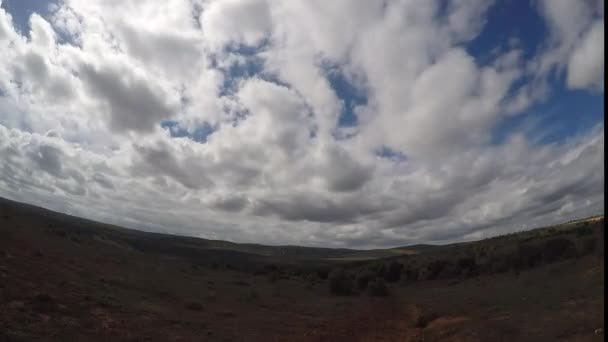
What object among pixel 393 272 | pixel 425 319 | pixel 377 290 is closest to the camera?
pixel 425 319

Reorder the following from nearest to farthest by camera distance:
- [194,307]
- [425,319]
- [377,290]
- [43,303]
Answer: [43,303] → [425,319] → [194,307] → [377,290]

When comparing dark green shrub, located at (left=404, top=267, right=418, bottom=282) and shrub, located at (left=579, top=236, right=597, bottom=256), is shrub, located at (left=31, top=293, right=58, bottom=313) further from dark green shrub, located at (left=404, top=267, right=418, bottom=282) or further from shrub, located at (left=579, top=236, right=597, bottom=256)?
dark green shrub, located at (left=404, top=267, right=418, bottom=282)

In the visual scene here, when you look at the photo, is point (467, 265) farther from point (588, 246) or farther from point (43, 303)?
point (43, 303)

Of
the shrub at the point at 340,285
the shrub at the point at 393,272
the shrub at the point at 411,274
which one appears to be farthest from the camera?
the shrub at the point at 393,272

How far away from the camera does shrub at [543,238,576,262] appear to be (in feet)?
123

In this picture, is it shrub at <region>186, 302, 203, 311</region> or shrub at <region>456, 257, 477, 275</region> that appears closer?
shrub at <region>186, 302, 203, 311</region>

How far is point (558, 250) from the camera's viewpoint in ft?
127

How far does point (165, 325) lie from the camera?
1730 cm

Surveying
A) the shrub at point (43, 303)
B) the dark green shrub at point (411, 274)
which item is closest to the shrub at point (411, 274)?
the dark green shrub at point (411, 274)

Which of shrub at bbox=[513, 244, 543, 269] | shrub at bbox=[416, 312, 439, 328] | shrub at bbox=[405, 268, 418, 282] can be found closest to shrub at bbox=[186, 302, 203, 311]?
shrub at bbox=[416, 312, 439, 328]

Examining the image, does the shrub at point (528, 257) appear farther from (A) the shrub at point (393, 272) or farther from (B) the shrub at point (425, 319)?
(B) the shrub at point (425, 319)

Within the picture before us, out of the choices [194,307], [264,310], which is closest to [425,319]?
[264,310]

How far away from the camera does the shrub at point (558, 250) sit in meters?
37.6

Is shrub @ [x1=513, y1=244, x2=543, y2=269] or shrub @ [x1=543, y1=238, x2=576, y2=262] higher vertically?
shrub @ [x1=543, y1=238, x2=576, y2=262]
